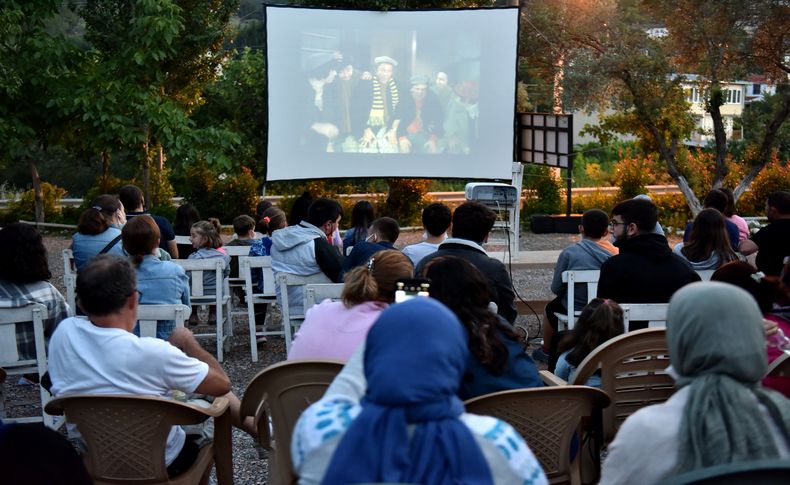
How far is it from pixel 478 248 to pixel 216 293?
2256mm

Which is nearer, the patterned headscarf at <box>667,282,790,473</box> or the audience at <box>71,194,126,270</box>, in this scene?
the patterned headscarf at <box>667,282,790,473</box>

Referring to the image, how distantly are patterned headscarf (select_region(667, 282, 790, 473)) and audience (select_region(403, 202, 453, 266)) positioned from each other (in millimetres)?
3436

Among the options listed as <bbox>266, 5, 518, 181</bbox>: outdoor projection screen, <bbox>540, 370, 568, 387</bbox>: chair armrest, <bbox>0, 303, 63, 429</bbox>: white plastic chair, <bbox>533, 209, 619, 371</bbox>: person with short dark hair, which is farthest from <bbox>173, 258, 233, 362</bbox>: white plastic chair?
<bbox>266, 5, 518, 181</bbox>: outdoor projection screen

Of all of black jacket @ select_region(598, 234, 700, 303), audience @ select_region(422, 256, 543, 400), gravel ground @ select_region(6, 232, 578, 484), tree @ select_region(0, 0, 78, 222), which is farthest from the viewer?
tree @ select_region(0, 0, 78, 222)

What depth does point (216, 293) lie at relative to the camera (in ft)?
20.3

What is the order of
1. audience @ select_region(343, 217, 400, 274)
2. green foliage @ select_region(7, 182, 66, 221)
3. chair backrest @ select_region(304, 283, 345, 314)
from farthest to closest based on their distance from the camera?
green foliage @ select_region(7, 182, 66, 221) < audience @ select_region(343, 217, 400, 274) < chair backrest @ select_region(304, 283, 345, 314)

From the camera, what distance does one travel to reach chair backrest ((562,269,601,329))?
16.1ft

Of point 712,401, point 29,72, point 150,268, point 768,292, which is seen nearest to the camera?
point 712,401

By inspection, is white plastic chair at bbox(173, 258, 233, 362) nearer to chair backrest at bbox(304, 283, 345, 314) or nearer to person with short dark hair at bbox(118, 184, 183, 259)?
person with short dark hair at bbox(118, 184, 183, 259)

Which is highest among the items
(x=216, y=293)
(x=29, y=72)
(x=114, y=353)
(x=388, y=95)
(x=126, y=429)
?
(x=29, y=72)

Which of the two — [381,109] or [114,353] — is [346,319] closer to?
[114,353]

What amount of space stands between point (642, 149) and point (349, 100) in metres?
7.84

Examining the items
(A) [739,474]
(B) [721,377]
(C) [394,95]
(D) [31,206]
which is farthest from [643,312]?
(D) [31,206]

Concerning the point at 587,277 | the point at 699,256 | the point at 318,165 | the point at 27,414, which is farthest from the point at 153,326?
the point at 318,165
